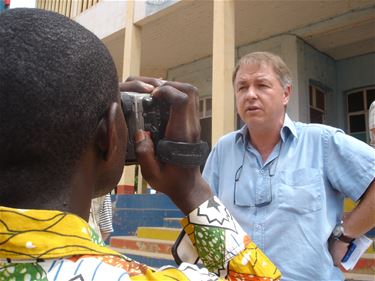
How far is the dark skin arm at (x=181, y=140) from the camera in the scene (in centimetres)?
96

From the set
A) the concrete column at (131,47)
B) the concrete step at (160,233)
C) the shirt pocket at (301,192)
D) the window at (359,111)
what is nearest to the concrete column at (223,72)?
the concrete step at (160,233)

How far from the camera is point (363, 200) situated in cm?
180

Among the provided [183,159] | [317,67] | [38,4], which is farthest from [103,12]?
[183,159]

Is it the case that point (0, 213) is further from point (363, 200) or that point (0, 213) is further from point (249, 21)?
point (249, 21)

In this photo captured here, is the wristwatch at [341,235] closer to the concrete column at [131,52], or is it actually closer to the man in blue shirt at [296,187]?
the man in blue shirt at [296,187]

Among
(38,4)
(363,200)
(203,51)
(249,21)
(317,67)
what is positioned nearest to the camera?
(363,200)

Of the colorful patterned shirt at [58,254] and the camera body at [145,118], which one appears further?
the camera body at [145,118]

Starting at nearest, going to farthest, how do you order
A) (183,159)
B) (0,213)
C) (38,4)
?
(0,213) → (183,159) → (38,4)

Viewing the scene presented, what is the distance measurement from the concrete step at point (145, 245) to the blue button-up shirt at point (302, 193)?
287 centimetres

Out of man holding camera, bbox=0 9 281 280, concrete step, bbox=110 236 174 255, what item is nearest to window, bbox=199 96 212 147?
concrete step, bbox=110 236 174 255

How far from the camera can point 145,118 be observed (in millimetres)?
979

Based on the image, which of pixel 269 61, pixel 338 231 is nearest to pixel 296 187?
pixel 338 231

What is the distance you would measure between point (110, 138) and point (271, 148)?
1.33 meters

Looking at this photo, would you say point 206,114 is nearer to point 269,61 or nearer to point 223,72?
point 223,72
